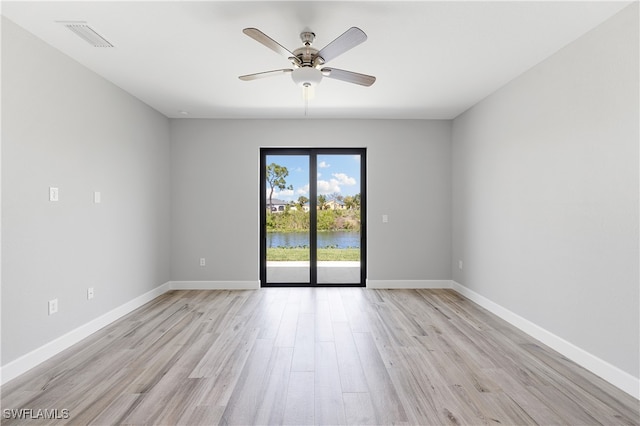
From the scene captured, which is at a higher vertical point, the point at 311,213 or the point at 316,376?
the point at 311,213

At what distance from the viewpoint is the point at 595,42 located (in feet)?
7.97

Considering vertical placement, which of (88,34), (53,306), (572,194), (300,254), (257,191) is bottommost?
(53,306)

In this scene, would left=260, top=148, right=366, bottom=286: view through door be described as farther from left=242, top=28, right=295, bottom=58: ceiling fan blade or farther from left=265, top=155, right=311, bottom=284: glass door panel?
left=242, top=28, right=295, bottom=58: ceiling fan blade

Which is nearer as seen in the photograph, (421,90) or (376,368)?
(376,368)

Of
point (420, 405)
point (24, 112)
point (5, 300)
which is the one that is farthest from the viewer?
point (24, 112)

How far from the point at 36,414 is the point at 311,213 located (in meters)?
3.71

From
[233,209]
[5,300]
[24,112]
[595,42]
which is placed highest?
[595,42]

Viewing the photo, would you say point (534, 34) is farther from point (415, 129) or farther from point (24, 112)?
point (24, 112)

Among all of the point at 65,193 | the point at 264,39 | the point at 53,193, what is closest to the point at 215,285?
the point at 65,193

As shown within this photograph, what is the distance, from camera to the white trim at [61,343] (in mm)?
2326

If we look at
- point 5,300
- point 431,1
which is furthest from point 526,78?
point 5,300

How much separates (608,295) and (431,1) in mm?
2369

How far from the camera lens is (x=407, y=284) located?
5.01 meters

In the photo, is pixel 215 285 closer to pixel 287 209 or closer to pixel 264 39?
pixel 287 209
